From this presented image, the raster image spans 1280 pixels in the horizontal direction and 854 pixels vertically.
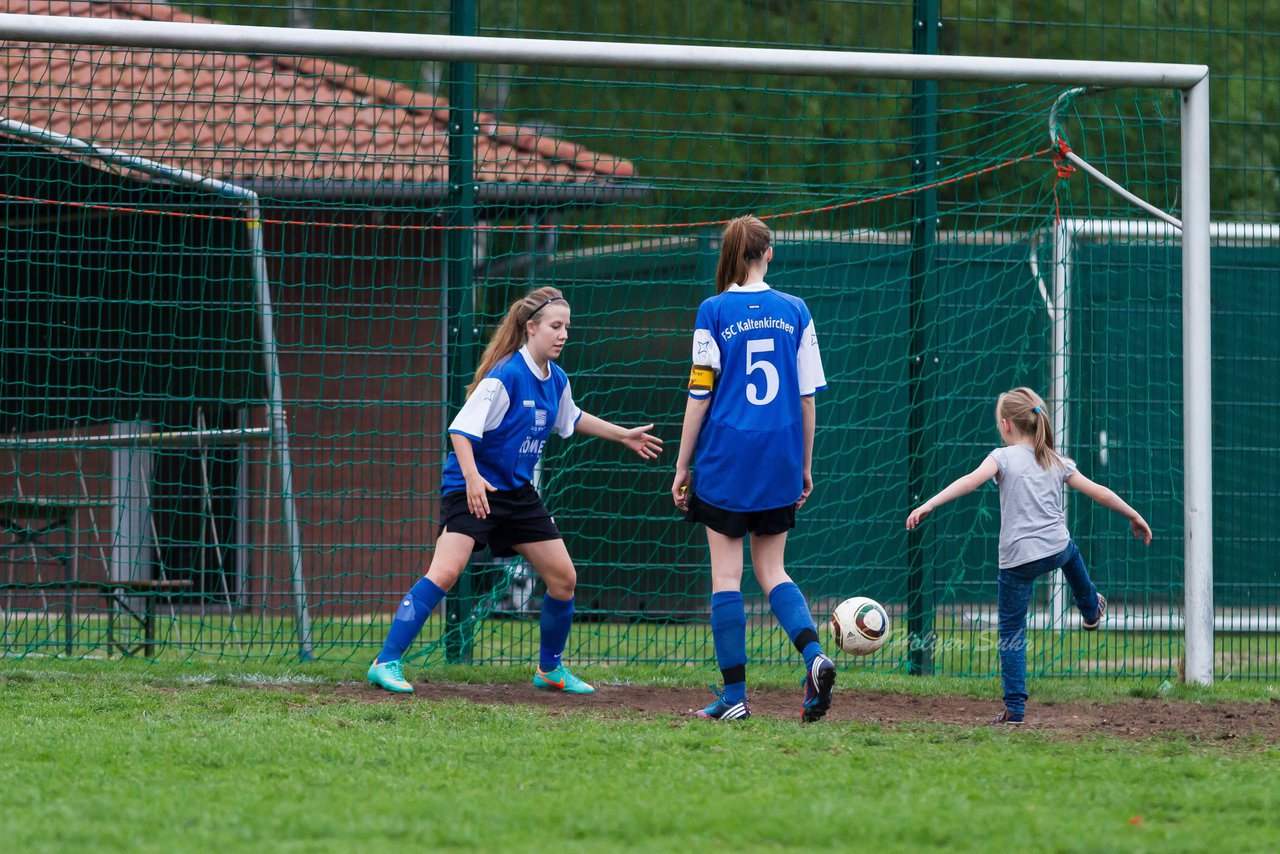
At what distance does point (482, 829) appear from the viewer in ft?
11.6

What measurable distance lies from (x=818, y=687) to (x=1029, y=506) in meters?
1.14

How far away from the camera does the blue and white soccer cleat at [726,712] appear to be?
5.46 m

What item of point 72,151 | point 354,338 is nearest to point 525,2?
point 354,338

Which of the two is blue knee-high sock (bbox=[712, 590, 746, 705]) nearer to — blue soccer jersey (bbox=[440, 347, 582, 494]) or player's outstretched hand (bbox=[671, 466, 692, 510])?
player's outstretched hand (bbox=[671, 466, 692, 510])

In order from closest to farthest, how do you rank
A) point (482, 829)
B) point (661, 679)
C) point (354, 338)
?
1. point (482, 829)
2. point (661, 679)
3. point (354, 338)

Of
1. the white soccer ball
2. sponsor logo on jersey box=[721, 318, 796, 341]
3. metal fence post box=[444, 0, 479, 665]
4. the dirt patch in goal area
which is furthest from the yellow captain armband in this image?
metal fence post box=[444, 0, 479, 665]

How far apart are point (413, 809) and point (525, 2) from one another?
6352 mm

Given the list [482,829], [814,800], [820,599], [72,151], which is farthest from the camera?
[820,599]

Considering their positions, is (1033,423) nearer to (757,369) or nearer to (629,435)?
(757,369)

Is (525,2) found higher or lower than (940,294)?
higher

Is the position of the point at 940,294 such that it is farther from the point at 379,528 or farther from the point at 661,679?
the point at 379,528

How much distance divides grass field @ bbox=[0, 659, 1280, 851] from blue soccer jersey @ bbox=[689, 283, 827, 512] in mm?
886

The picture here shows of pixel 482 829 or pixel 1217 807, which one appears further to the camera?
pixel 1217 807

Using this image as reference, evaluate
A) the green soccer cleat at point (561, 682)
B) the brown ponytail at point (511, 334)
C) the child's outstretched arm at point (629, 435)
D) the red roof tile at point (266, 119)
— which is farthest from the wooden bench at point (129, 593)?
the child's outstretched arm at point (629, 435)
